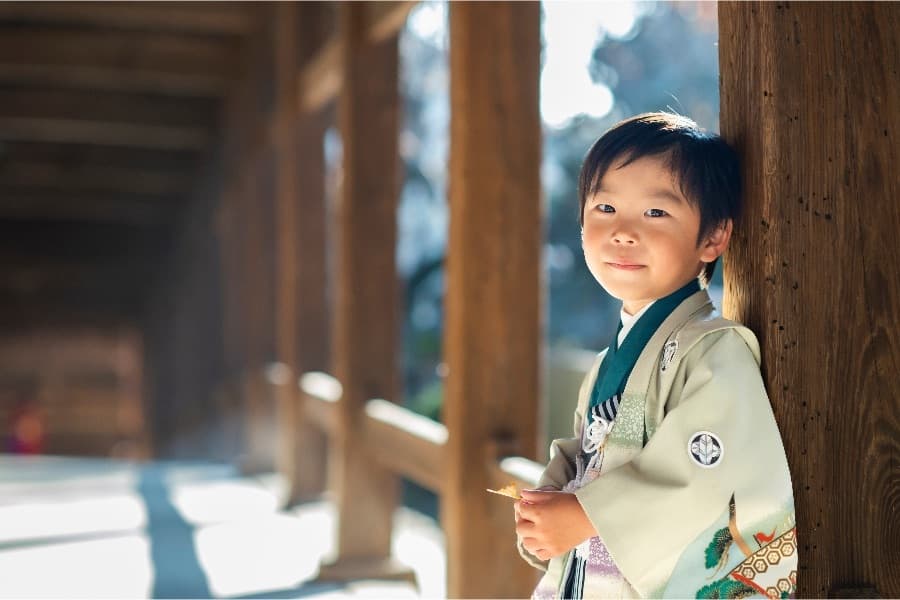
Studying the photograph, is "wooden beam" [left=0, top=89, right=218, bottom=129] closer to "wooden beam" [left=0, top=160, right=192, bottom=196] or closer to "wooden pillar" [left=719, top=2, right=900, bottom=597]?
"wooden beam" [left=0, top=160, right=192, bottom=196]

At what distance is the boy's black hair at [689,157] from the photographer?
5.04 ft

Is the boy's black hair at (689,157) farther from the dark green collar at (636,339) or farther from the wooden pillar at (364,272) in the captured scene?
the wooden pillar at (364,272)

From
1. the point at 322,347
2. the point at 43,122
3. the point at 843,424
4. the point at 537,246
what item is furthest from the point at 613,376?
the point at 43,122

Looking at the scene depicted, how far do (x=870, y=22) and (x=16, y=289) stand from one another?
13151 mm

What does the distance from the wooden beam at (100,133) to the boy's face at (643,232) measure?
7263mm

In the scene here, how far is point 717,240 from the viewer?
1589mm

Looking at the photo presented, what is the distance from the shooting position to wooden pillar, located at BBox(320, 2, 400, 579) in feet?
14.1

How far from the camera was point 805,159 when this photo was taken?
59.1 inches

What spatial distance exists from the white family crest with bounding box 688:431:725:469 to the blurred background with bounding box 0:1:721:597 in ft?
5.21

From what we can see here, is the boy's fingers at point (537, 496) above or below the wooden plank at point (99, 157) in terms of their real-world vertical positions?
below

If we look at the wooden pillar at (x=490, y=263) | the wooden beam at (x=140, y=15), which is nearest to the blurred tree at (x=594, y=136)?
the wooden beam at (x=140, y=15)

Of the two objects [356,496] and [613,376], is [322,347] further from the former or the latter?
[613,376]

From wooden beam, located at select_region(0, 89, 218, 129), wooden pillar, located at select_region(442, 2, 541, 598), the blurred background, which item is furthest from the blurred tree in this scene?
wooden pillar, located at select_region(442, 2, 541, 598)

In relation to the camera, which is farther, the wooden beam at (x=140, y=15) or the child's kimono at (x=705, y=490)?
the wooden beam at (x=140, y=15)
